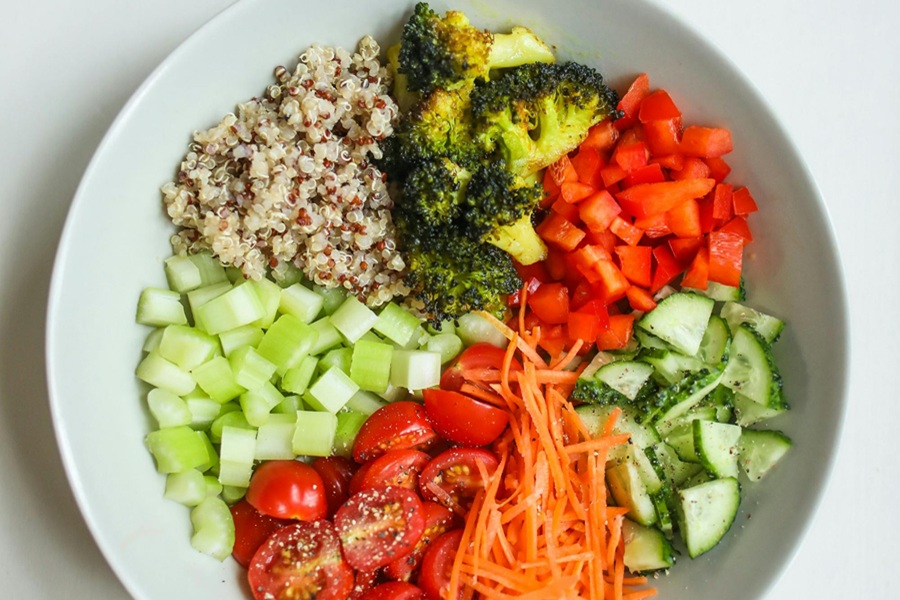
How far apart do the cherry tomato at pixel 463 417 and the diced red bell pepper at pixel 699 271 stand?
2.52ft

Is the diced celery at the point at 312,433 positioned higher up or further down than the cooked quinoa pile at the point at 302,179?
further down

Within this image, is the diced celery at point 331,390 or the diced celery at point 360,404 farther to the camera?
the diced celery at point 360,404

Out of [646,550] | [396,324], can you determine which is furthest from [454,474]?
[646,550]

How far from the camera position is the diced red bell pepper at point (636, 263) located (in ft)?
8.37

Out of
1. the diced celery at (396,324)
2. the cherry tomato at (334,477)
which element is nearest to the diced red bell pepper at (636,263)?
the diced celery at (396,324)

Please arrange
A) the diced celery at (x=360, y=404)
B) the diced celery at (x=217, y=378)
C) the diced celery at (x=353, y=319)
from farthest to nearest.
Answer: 1. the diced celery at (x=360, y=404)
2. the diced celery at (x=353, y=319)
3. the diced celery at (x=217, y=378)

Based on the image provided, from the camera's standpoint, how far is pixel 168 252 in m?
2.45

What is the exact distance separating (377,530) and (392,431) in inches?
12.3

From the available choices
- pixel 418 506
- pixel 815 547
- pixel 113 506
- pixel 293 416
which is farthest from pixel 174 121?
pixel 815 547

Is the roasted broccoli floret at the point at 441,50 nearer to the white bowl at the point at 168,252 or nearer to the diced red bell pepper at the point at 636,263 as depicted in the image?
the white bowl at the point at 168,252

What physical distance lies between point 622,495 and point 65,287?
1825mm

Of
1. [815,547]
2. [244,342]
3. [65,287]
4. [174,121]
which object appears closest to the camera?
[65,287]

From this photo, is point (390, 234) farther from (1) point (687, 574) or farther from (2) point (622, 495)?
(1) point (687, 574)

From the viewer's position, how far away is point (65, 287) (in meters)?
2.16
